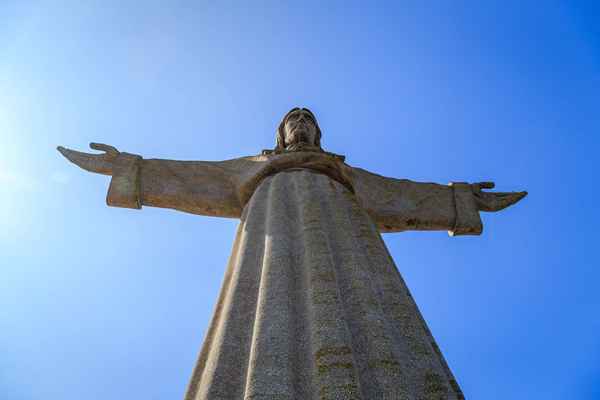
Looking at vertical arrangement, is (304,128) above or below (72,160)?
above

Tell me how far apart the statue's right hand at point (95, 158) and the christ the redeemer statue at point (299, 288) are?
0.01 m

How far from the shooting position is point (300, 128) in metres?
8.76

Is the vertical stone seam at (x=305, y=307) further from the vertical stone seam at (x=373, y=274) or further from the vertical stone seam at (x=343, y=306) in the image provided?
the vertical stone seam at (x=373, y=274)

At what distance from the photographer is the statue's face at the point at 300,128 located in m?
8.57

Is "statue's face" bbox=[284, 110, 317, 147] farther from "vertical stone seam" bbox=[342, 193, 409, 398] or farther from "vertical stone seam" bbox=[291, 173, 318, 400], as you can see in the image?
"vertical stone seam" bbox=[291, 173, 318, 400]

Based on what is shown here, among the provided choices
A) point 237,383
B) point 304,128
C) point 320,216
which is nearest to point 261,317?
point 237,383

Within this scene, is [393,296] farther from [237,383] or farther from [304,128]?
[304,128]

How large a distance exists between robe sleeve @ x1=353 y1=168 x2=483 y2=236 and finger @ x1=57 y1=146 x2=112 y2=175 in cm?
313

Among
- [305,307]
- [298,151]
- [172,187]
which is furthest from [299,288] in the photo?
[172,187]

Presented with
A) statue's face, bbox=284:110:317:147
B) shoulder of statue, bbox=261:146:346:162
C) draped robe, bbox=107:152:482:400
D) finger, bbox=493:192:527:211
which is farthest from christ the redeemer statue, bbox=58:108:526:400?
finger, bbox=493:192:527:211

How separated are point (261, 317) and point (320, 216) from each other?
69.1 inches

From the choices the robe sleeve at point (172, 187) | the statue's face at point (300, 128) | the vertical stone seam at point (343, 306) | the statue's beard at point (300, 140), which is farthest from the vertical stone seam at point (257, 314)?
the statue's face at point (300, 128)

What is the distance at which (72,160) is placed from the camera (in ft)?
24.9

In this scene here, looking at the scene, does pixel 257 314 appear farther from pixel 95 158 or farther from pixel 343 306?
pixel 95 158
